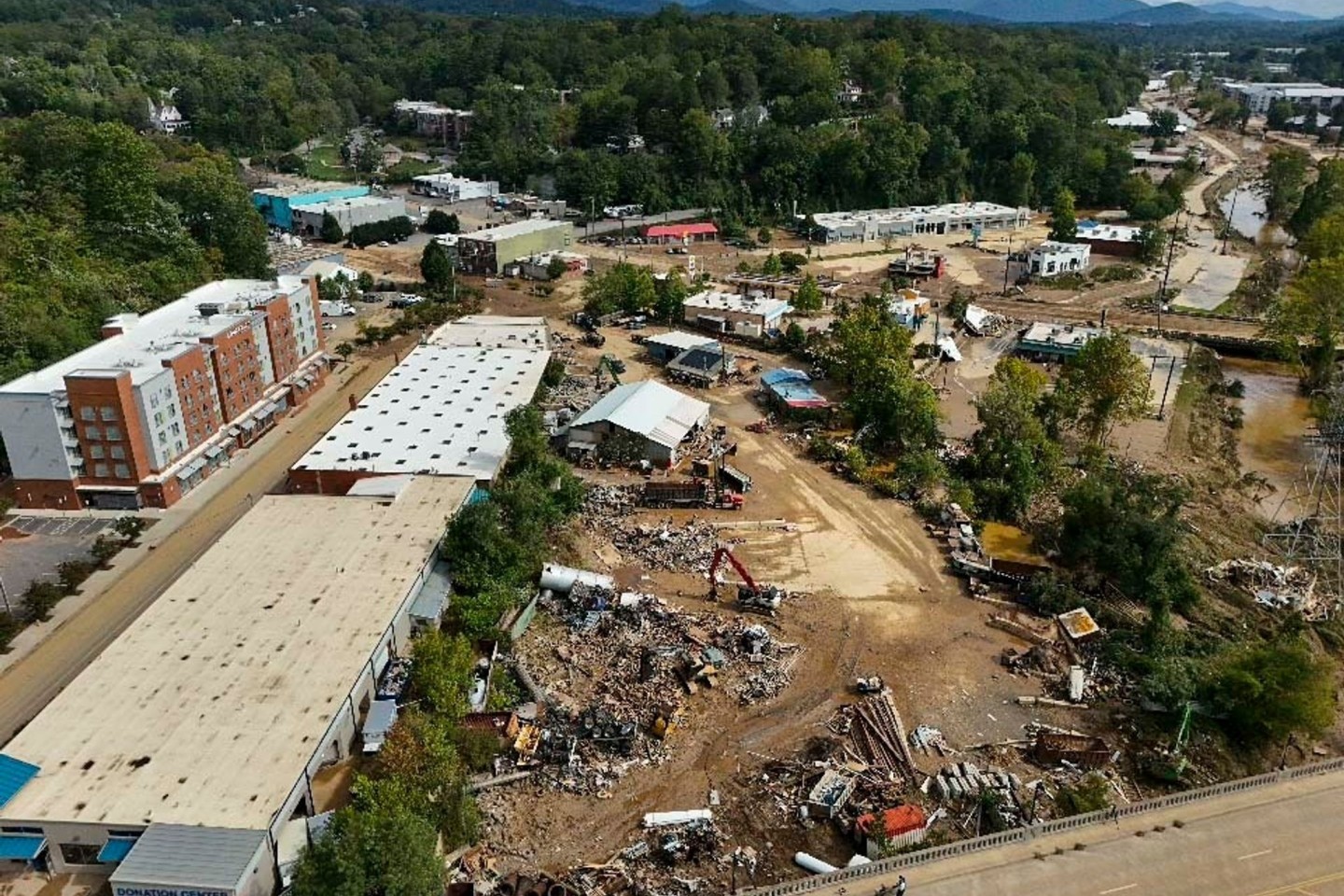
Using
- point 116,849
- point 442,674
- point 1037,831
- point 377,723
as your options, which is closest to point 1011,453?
point 1037,831

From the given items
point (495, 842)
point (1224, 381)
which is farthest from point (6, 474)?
point (1224, 381)

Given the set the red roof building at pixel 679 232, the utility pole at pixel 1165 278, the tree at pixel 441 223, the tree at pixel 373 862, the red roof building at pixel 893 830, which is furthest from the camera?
the red roof building at pixel 679 232

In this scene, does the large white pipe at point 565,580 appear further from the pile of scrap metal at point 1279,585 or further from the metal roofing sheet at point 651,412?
the pile of scrap metal at point 1279,585

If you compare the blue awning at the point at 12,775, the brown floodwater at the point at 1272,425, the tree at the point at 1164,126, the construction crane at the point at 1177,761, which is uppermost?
the tree at the point at 1164,126

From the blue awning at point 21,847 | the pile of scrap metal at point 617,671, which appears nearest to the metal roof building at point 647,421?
the pile of scrap metal at point 617,671

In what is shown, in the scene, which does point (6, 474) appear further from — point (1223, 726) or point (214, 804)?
point (1223, 726)

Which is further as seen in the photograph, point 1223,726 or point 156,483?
point 156,483
